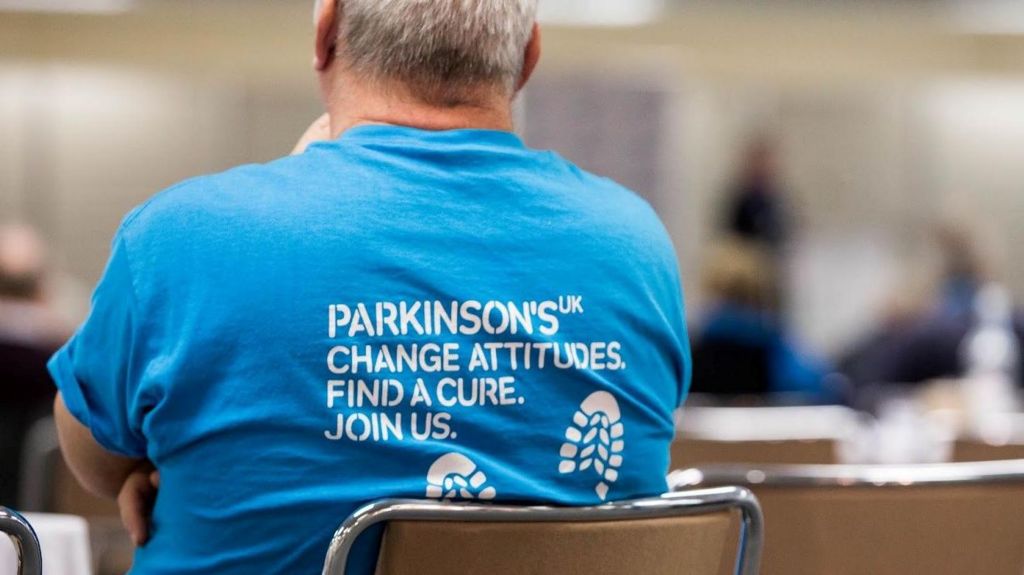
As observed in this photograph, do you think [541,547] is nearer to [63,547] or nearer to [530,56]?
[530,56]

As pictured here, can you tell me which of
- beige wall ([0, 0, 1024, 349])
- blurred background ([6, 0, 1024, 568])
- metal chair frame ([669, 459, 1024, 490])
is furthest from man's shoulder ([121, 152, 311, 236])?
beige wall ([0, 0, 1024, 349])

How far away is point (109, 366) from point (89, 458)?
0.18m

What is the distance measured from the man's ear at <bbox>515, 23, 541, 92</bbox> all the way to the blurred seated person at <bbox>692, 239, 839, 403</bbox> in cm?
395

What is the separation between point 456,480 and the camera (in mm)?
1510

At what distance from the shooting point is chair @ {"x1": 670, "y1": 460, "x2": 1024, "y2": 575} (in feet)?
6.27

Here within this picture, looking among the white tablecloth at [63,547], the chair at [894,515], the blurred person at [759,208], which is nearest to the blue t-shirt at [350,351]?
the white tablecloth at [63,547]

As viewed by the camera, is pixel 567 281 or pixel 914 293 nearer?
pixel 567 281

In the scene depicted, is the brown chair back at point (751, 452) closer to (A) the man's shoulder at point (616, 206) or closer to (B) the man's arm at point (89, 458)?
(A) the man's shoulder at point (616, 206)

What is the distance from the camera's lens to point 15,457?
4.68 m

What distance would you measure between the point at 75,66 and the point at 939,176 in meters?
6.17

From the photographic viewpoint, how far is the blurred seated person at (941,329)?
217 inches

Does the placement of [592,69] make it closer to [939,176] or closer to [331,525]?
[939,176]

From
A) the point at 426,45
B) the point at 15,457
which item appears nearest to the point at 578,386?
the point at 426,45

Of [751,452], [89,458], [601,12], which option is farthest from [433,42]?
[601,12]
